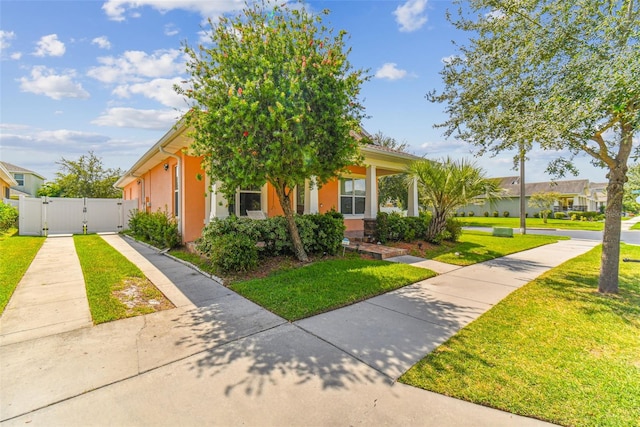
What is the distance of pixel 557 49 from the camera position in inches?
202

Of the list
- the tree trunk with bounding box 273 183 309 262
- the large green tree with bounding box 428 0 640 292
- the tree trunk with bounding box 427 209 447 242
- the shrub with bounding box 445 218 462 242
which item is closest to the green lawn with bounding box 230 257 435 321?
the tree trunk with bounding box 273 183 309 262

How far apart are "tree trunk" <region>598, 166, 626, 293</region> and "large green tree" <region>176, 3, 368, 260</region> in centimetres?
488

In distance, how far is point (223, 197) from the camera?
8.44 metres

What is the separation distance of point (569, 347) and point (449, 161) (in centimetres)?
809

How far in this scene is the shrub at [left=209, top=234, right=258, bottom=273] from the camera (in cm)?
627

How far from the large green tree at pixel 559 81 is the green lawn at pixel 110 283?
23.6 feet

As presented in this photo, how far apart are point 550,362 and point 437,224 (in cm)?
847

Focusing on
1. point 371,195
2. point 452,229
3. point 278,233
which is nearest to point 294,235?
point 278,233

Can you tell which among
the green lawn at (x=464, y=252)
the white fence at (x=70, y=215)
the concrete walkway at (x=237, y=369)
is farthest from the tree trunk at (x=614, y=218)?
the white fence at (x=70, y=215)

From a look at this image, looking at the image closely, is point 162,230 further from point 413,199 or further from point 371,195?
point 413,199

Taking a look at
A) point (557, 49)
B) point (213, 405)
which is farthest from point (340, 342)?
point (557, 49)

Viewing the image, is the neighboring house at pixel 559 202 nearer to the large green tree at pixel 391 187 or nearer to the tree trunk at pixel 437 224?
the large green tree at pixel 391 187

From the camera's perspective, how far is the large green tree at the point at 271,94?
17.9 feet

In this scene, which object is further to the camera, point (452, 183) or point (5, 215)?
point (5, 215)
